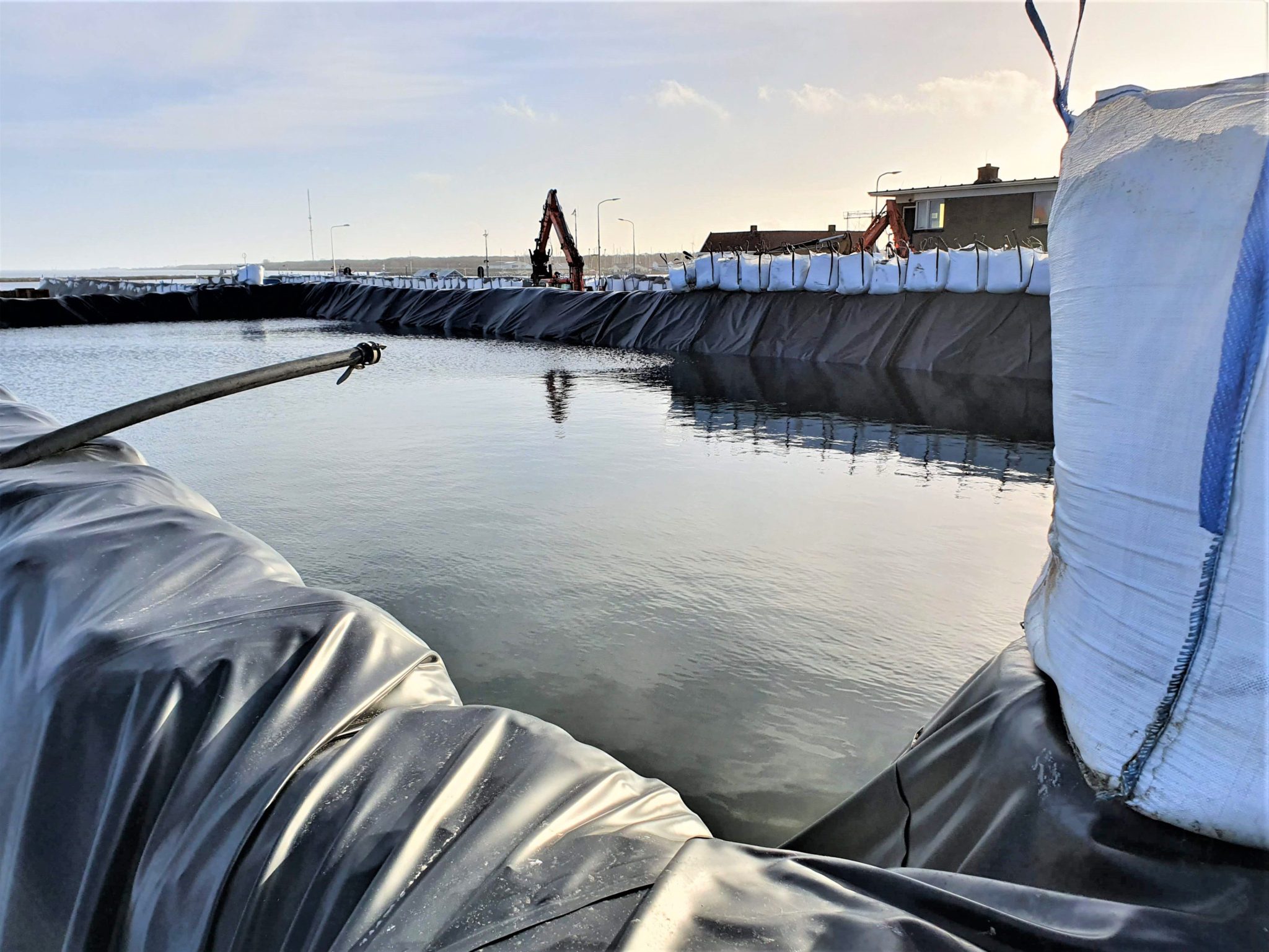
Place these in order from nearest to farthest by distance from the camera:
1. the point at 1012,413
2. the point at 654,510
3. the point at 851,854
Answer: the point at 851,854 → the point at 654,510 → the point at 1012,413

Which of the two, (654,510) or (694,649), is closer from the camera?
(694,649)

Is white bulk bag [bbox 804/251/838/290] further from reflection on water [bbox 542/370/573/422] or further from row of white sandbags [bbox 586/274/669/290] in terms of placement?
row of white sandbags [bbox 586/274/669/290]

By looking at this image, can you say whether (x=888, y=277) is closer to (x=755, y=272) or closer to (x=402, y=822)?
(x=755, y=272)

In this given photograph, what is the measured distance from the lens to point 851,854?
80.0 inches

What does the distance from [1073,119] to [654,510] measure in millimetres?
4309

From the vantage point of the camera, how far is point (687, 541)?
519 centimetres

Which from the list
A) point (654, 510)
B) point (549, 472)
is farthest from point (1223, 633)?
point (549, 472)

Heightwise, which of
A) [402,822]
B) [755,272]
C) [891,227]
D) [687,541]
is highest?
[891,227]

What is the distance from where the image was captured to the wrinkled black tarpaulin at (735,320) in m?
12.9

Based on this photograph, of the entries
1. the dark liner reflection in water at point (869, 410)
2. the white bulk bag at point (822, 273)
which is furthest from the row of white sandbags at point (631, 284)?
the dark liner reflection in water at point (869, 410)

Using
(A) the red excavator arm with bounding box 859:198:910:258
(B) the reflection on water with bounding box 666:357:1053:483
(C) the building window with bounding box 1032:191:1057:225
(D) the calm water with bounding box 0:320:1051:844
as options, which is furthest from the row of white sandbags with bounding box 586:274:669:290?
(D) the calm water with bounding box 0:320:1051:844

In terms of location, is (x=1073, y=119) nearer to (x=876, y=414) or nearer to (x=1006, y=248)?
(x=876, y=414)

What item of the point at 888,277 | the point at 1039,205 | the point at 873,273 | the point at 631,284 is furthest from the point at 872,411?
the point at 1039,205

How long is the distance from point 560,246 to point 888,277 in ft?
56.4
